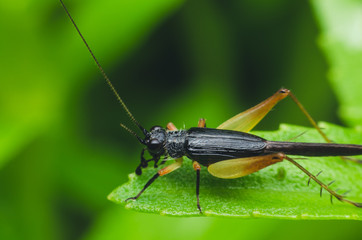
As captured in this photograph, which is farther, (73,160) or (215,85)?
(215,85)

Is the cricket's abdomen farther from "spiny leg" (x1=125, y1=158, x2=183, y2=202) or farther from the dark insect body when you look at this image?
"spiny leg" (x1=125, y1=158, x2=183, y2=202)

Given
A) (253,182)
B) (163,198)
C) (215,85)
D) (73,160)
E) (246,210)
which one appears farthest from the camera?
(215,85)

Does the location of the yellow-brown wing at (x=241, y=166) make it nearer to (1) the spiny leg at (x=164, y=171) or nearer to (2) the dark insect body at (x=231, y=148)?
(2) the dark insect body at (x=231, y=148)

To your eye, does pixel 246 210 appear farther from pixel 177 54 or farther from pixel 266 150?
pixel 177 54

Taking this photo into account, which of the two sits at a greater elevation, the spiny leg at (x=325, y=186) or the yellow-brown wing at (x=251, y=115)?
the yellow-brown wing at (x=251, y=115)

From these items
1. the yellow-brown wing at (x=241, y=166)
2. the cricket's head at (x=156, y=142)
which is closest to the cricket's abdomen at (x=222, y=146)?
the yellow-brown wing at (x=241, y=166)

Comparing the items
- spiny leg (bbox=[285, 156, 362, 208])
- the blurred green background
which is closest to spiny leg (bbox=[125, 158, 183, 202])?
the blurred green background

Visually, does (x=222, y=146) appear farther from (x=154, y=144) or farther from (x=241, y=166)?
(x=154, y=144)

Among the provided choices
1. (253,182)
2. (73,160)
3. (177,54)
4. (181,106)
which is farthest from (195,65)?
(253,182)
